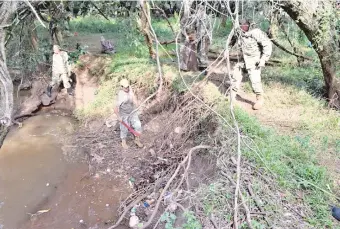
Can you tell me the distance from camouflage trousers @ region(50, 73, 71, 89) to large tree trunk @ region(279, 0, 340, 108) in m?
5.71

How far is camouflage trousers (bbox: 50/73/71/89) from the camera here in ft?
29.2

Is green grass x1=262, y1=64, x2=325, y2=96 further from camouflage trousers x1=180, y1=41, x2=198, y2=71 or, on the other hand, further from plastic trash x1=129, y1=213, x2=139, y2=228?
plastic trash x1=129, y1=213, x2=139, y2=228

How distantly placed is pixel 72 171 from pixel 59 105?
3.23 metres

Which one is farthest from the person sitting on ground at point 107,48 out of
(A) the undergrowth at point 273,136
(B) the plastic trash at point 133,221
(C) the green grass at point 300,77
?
(B) the plastic trash at point 133,221

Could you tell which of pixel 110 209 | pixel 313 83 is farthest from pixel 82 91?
pixel 313 83

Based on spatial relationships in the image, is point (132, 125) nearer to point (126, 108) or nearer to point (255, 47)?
point (126, 108)

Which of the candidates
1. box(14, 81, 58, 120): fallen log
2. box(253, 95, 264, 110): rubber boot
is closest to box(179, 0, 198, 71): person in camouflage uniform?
box(253, 95, 264, 110): rubber boot

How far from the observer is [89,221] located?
5156 mm

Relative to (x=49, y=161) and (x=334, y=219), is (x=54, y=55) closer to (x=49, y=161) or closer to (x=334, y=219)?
(x=49, y=161)

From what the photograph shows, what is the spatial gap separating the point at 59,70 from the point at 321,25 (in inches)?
245

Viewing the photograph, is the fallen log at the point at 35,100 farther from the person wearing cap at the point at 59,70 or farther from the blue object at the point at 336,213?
the blue object at the point at 336,213

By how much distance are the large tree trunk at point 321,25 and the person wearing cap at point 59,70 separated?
216 inches

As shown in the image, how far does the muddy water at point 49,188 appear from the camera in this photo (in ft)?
17.1

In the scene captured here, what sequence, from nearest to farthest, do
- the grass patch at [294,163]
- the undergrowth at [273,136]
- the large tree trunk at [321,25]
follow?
the grass patch at [294,163]
the undergrowth at [273,136]
the large tree trunk at [321,25]
